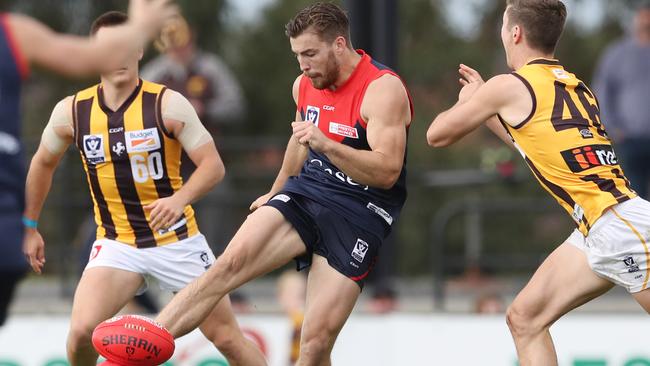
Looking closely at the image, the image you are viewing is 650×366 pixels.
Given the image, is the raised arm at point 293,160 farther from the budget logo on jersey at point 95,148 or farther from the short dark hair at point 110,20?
the short dark hair at point 110,20

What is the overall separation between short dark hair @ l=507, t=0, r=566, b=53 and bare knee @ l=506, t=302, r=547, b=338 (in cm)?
138

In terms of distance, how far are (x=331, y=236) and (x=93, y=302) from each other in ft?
Answer: 4.47

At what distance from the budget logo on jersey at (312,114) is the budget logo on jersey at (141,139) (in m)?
0.85

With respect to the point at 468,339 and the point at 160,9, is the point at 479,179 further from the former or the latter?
the point at 160,9

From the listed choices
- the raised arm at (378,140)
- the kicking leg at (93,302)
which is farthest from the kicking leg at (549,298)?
the kicking leg at (93,302)

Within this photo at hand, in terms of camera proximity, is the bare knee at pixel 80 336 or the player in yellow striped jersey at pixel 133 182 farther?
the player in yellow striped jersey at pixel 133 182

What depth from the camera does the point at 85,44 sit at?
4.89 m

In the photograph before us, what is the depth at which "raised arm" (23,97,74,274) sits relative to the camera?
6953mm

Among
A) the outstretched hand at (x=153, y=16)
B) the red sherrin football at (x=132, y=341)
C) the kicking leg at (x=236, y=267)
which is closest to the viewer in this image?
the outstretched hand at (x=153, y=16)

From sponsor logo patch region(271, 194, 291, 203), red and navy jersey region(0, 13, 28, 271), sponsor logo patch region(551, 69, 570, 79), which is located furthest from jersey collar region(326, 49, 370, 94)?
red and navy jersey region(0, 13, 28, 271)

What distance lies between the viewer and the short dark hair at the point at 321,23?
659 cm

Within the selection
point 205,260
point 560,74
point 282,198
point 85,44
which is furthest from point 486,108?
point 85,44

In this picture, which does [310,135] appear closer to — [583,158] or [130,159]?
[130,159]

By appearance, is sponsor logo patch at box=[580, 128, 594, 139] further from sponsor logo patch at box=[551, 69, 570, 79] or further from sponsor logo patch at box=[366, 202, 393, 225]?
sponsor logo patch at box=[366, 202, 393, 225]
